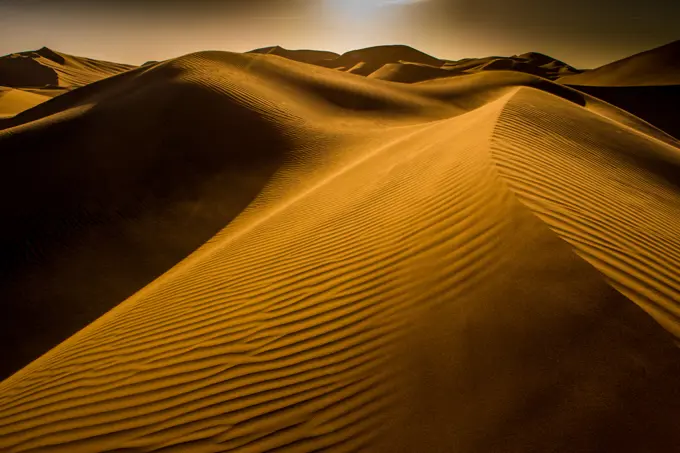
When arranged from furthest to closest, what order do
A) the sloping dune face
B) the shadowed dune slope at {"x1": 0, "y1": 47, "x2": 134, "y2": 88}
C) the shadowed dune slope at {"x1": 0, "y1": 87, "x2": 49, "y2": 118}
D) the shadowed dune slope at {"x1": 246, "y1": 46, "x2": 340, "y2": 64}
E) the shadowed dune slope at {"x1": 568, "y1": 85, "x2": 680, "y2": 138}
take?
the shadowed dune slope at {"x1": 246, "y1": 46, "x2": 340, "y2": 64} < the shadowed dune slope at {"x1": 0, "y1": 47, "x2": 134, "y2": 88} < the shadowed dune slope at {"x1": 568, "y1": 85, "x2": 680, "y2": 138} < the shadowed dune slope at {"x1": 0, "y1": 87, "x2": 49, "y2": 118} < the sloping dune face

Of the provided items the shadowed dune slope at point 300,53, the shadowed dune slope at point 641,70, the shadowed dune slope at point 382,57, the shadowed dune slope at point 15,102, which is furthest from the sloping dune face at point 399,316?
the shadowed dune slope at point 300,53

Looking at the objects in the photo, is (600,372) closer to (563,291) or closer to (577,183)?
(563,291)

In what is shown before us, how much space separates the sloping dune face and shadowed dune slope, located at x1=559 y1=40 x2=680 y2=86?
42.8 meters

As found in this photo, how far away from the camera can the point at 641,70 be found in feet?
141

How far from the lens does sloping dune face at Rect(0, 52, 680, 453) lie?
2.13m

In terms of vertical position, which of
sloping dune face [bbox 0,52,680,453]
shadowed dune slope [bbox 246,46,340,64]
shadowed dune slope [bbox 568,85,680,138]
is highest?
shadowed dune slope [bbox 246,46,340,64]

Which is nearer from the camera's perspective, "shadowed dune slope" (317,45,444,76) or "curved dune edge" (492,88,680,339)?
"curved dune edge" (492,88,680,339)

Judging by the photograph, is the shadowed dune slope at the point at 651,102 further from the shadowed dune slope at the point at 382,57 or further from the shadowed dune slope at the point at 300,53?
the shadowed dune slope at the point at 300,53

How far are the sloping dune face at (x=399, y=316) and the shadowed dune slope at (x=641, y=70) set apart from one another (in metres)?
42.8

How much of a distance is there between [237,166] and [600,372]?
976 cm

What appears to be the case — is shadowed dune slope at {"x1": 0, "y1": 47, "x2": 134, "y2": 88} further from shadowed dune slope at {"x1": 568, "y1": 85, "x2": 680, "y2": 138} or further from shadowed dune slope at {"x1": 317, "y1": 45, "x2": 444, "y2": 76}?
shadowed dune slope at {"x1": 568, "y1": 85, "x2": 680, "y2": 138}

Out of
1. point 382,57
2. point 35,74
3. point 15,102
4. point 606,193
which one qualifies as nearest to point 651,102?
point 606,193

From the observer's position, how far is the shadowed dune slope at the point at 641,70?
129 feet

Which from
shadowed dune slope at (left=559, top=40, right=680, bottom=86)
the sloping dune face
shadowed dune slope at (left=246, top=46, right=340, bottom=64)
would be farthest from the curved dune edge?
shadowed dune slope at (left=246, top=46, right=340, bottom=64)
